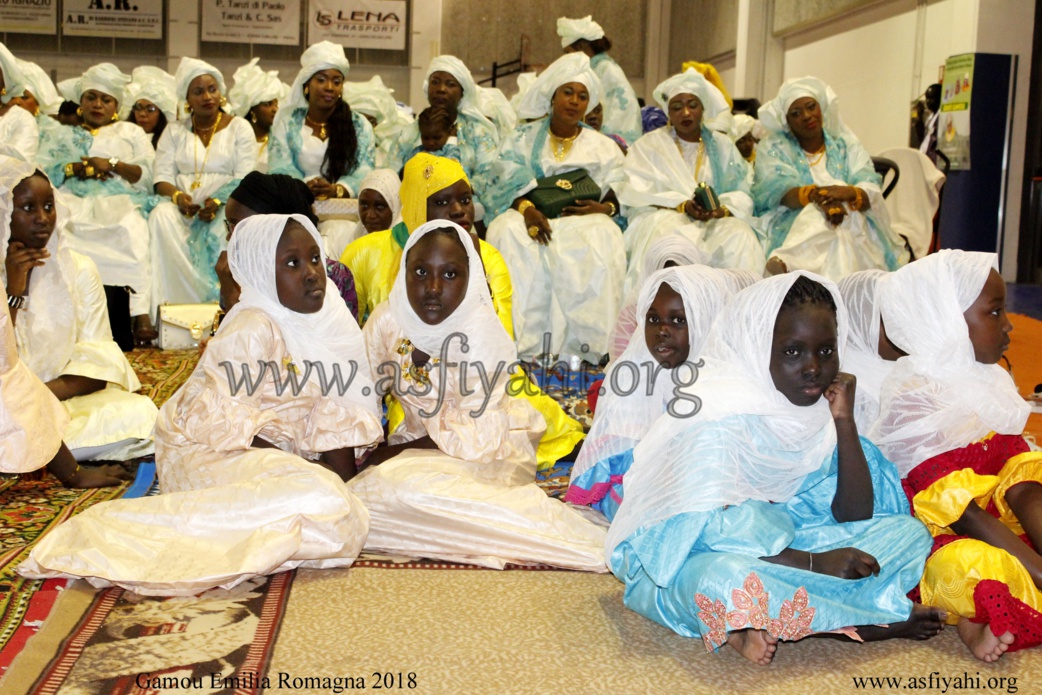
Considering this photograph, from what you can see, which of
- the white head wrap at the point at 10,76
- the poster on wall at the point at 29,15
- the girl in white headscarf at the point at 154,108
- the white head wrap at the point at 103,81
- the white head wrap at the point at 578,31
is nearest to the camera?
the white head wrap at the point at 10,76

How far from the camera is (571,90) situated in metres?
5.36

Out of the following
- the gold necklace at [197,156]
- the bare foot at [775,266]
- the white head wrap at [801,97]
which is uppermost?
the white head wrap at [801,97]

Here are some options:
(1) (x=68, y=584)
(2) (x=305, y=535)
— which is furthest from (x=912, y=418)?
(1) (x=68, y=584)

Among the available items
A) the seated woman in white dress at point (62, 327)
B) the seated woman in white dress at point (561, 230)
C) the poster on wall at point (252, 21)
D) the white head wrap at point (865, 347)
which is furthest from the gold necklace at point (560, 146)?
the poster on wall at point (252, 21)

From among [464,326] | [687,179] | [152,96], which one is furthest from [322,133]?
[464,326]

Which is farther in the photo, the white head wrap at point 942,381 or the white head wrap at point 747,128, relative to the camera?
the white head wrap at point 747,128

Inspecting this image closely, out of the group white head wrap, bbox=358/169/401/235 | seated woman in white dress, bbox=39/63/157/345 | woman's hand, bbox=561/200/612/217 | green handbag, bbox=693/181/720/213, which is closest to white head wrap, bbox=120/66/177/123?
seated woman in white dress, bbox=39/63/157/345

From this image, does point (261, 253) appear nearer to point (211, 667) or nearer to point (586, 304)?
point (211, 667)

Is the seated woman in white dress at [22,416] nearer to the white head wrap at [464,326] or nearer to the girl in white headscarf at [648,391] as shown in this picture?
the white head wrap at [464,326]

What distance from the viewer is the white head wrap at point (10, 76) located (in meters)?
5.96

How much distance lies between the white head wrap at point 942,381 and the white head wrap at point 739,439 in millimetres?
243

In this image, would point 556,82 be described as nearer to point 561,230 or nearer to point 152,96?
point 561,230

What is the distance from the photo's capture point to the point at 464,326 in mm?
2949

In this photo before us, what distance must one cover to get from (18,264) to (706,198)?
3.33 metres
